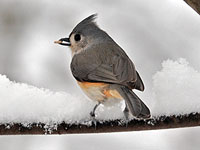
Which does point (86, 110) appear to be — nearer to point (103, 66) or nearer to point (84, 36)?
point (103, 66)

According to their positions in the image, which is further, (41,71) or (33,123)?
(41,71)

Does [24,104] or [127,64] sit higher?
[127,64]

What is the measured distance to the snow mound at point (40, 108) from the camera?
2006mm

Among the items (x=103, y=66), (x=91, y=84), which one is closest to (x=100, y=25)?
(x=103, y=66)

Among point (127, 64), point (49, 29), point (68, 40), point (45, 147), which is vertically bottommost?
point (45, 147)

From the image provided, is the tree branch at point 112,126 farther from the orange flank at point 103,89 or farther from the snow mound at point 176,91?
the orange flank at point 103,89

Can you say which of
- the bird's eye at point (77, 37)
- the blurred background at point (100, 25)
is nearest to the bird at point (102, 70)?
the bird's eye at point (77, 37)

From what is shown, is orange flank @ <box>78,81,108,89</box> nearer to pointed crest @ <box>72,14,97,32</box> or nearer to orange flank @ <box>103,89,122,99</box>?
orange flank @ <box>103,89,122,99</box>

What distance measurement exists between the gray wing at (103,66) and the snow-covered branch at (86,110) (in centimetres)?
34

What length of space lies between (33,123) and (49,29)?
112 inches

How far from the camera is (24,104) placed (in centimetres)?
208

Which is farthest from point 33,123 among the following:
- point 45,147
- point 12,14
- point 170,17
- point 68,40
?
point 170,17

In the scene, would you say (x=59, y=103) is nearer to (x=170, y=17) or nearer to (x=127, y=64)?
(x=127, y=64)

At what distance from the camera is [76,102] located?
219 cm
